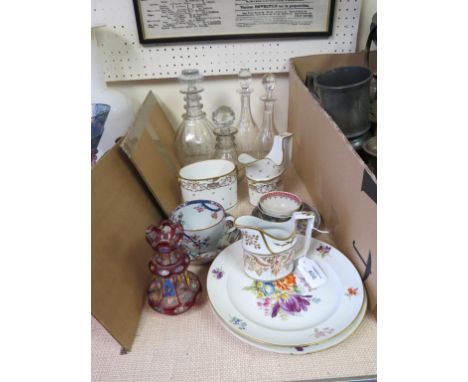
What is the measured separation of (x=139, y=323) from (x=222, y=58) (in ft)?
2.24

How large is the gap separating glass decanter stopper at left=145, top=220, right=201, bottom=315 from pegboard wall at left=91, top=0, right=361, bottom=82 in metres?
0.52

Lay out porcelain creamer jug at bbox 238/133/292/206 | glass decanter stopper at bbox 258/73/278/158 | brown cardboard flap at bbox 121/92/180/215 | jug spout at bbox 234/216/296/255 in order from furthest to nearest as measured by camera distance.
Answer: glass decanter stopper at bbox 258/73/278/158
porcelain creamer jug at bbox 238/133/292/206
brown cardboard flap at bbox 121/92/180/215
jug spout at bbox 234/216/296/255

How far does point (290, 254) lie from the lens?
0.63 meters

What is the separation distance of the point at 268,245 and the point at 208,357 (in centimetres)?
20

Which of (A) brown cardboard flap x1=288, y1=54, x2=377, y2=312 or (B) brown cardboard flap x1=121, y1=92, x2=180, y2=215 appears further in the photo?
(B) brown cardboard flap x1=121, y1=92, x2=180, y2=215

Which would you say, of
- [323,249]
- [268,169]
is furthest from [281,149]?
[323,249]

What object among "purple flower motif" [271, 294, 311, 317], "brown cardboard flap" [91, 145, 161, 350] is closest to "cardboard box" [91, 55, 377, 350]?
"brown cardboard flap" [91, 145, 161, 350]

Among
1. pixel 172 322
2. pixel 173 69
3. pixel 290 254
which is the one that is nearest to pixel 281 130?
pixel 173 69

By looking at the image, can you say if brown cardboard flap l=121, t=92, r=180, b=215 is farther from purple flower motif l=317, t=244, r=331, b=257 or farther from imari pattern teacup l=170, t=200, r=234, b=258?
purple flower motif l=317, t=244, r=331, b=257

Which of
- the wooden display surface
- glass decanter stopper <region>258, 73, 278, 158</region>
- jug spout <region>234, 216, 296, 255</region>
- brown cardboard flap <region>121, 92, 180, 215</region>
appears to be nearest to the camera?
the wooden display surface

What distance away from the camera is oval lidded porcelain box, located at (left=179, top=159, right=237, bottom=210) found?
0.78 m

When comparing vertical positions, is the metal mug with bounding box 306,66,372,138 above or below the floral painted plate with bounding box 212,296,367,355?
above

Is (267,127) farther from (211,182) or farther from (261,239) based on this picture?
(261,239)

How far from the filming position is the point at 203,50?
931 millimetres
